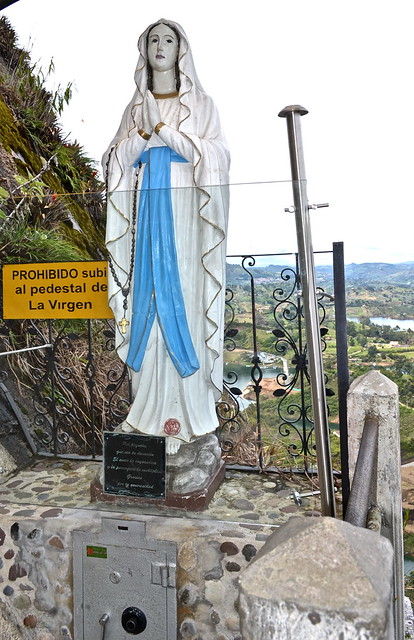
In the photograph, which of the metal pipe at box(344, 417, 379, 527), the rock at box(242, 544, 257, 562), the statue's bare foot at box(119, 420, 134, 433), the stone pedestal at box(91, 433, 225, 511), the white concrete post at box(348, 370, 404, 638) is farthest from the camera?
the statue's bare foot at box(119, 420, 134, 433)

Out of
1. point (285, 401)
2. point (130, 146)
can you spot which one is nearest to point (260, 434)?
point (285, 401)

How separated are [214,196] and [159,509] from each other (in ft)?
4.81

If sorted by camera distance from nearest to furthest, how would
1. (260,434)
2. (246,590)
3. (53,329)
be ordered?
1. (246,590)
2. (260,434)
3. (53,329)

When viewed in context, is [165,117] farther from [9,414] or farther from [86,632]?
[86,632]

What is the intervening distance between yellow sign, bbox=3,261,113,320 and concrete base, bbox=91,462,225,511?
0.86 metres

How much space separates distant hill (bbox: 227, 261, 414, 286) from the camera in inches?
92.6

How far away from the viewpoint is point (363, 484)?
1457 millimetres

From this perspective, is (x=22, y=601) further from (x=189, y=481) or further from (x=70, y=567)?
(x=189, y=481)

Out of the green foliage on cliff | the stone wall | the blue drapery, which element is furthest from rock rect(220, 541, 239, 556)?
the green foliage on cliff

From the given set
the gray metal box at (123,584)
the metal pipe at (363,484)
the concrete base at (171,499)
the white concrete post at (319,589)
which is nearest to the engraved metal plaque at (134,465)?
the concrete base at (171,499)

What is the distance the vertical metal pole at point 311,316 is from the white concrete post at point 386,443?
0.25 metres

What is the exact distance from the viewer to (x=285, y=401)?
2463 mm

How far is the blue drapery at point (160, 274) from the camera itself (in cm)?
250

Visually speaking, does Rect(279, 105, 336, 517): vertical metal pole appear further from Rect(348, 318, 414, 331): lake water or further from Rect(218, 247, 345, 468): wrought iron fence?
Rect(348, 318, 414, 331): lake water
